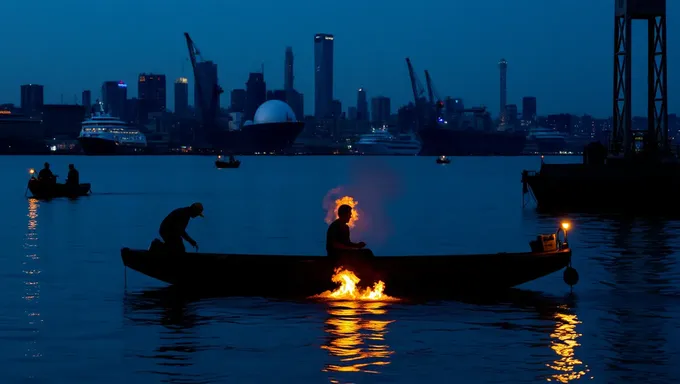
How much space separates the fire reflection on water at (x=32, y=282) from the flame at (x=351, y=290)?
6.48 metres

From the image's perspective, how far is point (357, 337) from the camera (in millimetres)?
21641

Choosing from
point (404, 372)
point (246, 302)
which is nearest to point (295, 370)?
point (404, 372)

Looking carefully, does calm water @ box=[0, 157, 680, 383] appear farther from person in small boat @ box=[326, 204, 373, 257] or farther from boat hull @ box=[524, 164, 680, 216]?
boat hull @ box=[524, 164, 680, 216]

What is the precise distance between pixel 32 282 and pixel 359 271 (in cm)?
1026

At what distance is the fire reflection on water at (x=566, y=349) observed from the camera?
17.9 meters

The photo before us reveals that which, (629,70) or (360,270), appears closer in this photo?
(360,270)

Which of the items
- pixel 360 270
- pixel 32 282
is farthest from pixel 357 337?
pixel 32 282

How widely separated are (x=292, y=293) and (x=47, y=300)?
5.90m

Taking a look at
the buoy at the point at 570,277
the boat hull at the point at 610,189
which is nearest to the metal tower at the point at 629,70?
the boat hull at the point at 610,189

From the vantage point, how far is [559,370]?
18.3 m

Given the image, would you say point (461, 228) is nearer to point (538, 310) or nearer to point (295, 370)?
point (538, 310)

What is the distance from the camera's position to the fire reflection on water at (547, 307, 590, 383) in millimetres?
17891

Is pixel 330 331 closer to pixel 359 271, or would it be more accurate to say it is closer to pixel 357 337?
pixel 357 337

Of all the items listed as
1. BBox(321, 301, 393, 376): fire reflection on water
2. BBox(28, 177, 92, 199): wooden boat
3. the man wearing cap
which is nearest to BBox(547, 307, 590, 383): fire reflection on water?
BBox(321, 301, 393, 376): fire reflection on water
